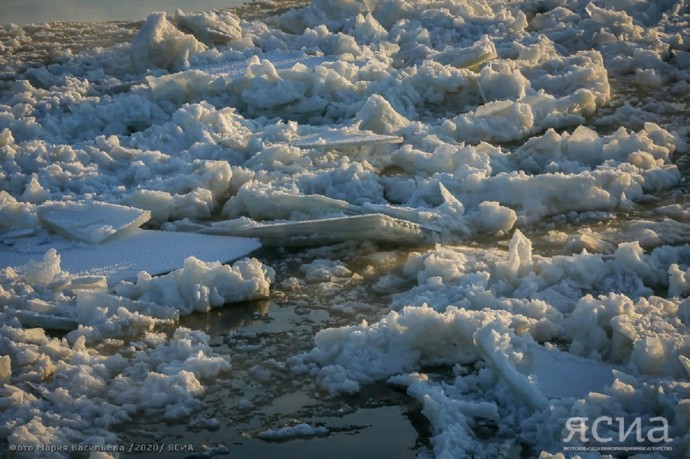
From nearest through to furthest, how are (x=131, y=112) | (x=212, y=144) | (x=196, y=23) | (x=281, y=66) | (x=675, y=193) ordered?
1. (x=675, y=193)
2. (x=212, y=144)
3. (x=131, y=112)
4. (x=281, y=66)
5. (x=196, y=23)

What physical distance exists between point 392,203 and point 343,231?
76 cm

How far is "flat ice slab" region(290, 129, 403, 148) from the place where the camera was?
648 centimetres

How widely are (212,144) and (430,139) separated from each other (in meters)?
1.47

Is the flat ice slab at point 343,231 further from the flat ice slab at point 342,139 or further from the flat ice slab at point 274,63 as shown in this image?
the flat ice slab at point 274,63

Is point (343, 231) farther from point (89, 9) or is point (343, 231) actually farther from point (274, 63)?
point (89, 9)

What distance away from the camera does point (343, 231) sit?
17.6 feet

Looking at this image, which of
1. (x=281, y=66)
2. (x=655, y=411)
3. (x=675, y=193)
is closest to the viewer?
(x=655, y=411)

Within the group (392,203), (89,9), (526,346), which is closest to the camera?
(526,346)

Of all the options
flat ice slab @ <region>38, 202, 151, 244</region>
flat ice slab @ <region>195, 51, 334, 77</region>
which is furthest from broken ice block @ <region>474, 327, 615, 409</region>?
flat ice slab @ <region>195, 51, 334, 77</region>

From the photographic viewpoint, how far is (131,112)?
7238mm

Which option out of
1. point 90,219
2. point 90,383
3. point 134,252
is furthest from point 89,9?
point 90,383

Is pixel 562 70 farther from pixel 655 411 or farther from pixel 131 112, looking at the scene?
pixel 655 411

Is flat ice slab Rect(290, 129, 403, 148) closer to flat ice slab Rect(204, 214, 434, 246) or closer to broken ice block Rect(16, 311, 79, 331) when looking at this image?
flat ice slab Rect(204, 214, 434, 246)

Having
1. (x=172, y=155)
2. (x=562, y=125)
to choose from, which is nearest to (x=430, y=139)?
(x=562, y=125)
